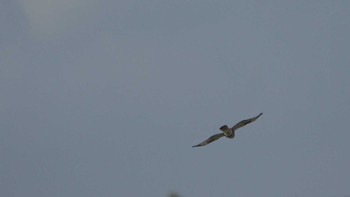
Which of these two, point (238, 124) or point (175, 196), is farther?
point (238, 124)

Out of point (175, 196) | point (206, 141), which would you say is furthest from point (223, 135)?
point (175, 196)

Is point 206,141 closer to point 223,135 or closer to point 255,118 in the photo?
point 223,135

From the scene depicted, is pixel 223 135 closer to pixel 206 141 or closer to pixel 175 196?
pixel 206 141

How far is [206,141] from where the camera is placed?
106 ft

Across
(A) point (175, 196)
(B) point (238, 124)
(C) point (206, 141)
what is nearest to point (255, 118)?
(B) point (238, 124)

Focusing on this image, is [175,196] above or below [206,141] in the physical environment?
below

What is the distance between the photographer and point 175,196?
Result: 15547 millimetres

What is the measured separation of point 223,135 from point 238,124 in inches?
90.8

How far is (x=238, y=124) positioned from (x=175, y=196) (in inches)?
726

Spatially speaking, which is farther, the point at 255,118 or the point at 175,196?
the point at 255,118

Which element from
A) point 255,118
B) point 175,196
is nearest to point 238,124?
point 255,118

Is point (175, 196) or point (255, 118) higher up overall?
point (255, 118)

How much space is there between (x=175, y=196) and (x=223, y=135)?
54.6 feet

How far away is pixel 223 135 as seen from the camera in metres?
31.5
